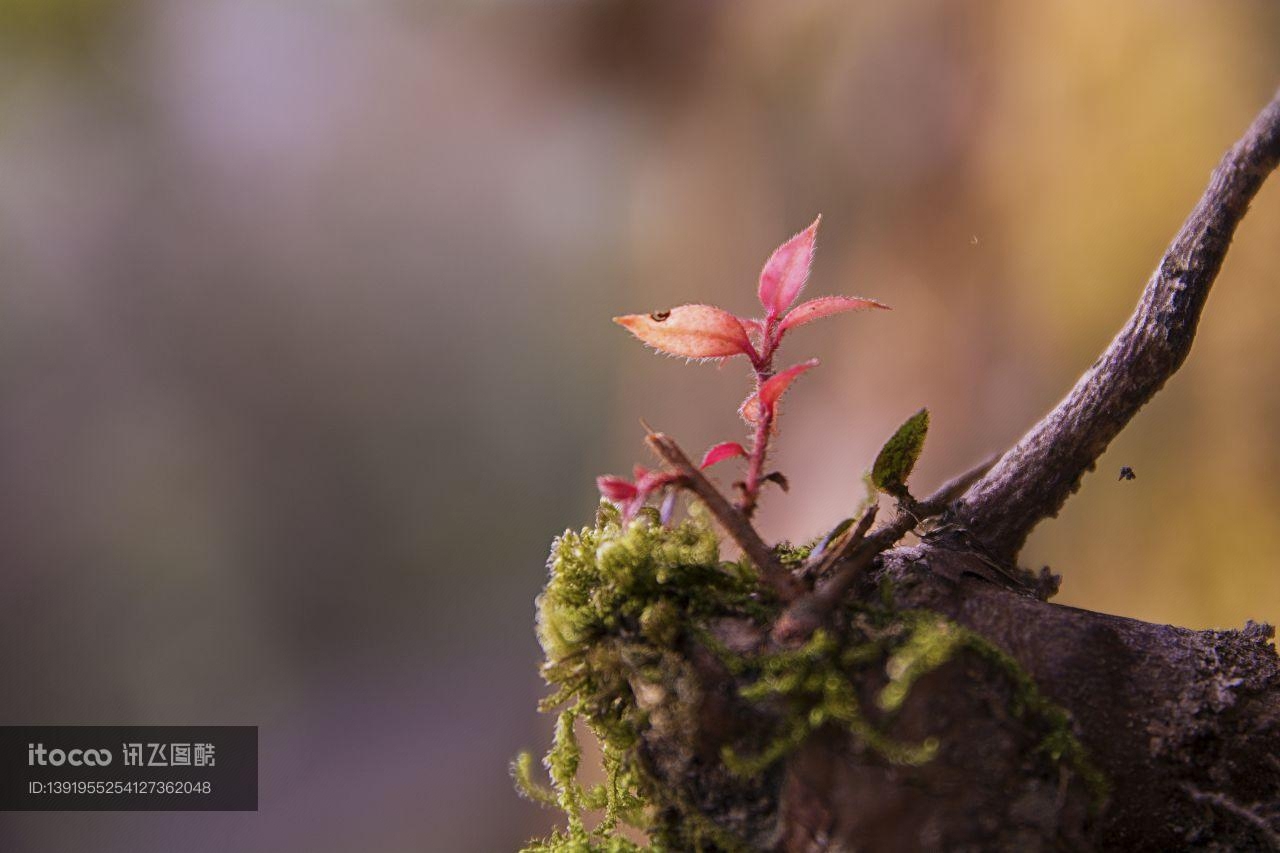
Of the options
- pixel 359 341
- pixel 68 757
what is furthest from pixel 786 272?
pixel 68 757

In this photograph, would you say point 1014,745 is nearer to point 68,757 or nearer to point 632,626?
point 632,626

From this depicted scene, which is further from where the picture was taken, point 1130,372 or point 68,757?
point 68,757

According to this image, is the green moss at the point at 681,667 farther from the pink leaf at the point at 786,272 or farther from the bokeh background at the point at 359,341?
the bokeh background at the point at 359,341

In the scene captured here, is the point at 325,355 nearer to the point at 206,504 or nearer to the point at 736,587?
the point at 206,504

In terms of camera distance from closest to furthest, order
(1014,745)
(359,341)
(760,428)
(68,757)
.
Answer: (1014,745) < (760,428) < (68,757) < (359,341)

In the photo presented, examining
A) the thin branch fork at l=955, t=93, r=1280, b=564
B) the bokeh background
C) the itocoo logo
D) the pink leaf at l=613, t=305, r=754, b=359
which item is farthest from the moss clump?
the itocoo logo

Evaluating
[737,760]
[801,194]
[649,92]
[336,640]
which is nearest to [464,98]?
[649,92]
